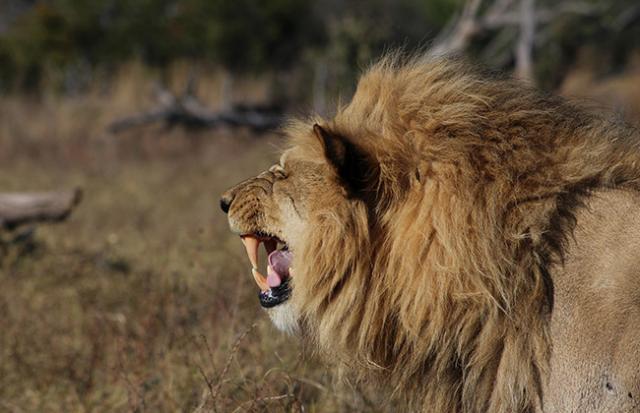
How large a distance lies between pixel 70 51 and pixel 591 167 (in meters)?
15.3

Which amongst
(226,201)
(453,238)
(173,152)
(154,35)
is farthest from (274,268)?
(154,35)

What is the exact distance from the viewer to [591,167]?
8.45 ft

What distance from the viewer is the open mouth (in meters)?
2.74

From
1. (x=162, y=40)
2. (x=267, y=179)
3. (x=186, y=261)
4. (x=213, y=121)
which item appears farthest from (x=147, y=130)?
(x=267, y=179)

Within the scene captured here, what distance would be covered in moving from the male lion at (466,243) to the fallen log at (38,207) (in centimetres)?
363

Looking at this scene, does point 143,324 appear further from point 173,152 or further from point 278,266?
point 173,152

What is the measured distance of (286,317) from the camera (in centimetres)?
277

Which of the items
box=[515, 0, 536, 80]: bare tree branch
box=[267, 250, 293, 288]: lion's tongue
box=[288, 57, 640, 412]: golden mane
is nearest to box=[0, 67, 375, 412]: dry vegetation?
box=[267, 250, 293, 288]: lion's tongue

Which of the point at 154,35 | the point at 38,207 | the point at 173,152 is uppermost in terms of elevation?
the point at 154,35

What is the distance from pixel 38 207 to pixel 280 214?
3.86 meters

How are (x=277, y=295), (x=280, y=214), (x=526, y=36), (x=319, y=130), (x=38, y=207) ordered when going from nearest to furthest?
(x=319, y=130), (x=280, y=214), (x=277, y=295), (x=38, y=207), (x=526, y=36)

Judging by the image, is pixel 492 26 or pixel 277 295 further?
pixel 492 26

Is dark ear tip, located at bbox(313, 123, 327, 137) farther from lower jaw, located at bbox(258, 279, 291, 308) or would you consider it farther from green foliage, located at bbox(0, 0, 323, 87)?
green foliage, located at bbox(0, 0, 323, 87)

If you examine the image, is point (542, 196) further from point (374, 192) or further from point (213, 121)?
point (213, 121)
